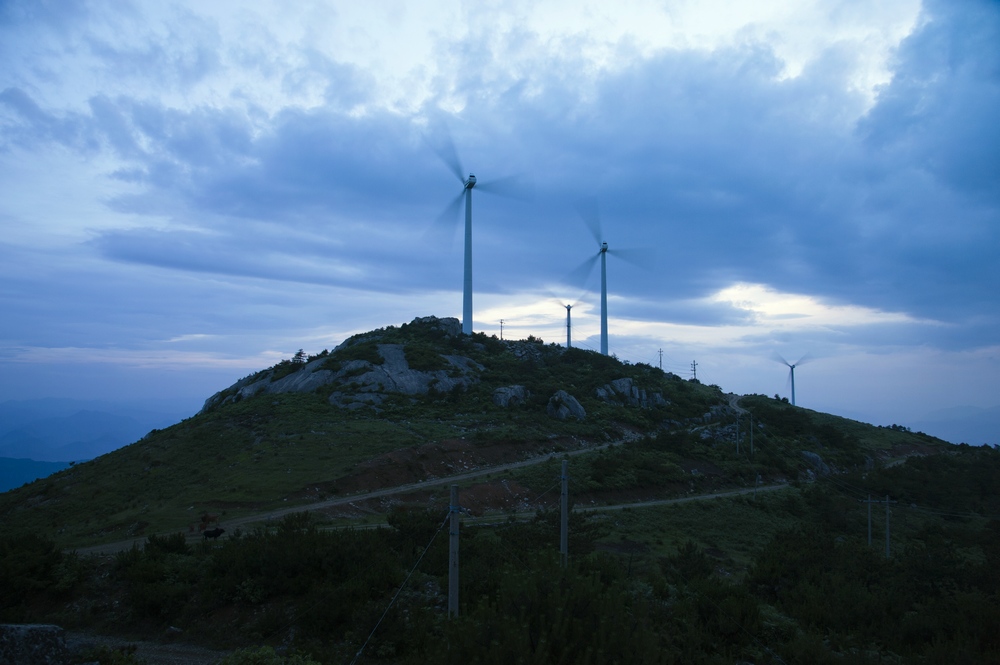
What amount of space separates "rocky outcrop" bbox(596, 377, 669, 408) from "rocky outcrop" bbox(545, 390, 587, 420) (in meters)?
9.08

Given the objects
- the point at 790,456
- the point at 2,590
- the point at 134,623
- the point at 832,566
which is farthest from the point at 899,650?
the point at 790,456

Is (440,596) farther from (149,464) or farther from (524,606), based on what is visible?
(149,464)

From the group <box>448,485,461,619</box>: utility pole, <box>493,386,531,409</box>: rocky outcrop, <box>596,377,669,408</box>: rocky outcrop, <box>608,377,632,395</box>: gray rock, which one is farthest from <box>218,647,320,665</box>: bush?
<box>608,377,632,395</box>: gray rock

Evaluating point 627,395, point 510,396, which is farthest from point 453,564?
point 627,395

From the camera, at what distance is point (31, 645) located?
433 inches

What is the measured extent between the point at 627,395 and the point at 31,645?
64.3m

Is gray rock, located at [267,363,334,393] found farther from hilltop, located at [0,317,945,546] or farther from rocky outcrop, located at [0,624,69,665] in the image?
rocky outcrop, located at [0,624,69,665]

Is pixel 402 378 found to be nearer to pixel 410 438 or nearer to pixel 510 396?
pixel 510 396

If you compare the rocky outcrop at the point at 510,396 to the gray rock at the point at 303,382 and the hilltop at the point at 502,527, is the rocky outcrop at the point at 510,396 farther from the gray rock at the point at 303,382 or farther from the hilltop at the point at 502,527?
the gray rock at the point at 303,382

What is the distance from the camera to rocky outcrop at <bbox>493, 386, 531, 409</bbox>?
57.9 meters

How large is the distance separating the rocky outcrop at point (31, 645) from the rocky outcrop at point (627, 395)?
2372 inches

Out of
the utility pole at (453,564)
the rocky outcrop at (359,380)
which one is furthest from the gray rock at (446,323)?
the utility pole at (453,564)

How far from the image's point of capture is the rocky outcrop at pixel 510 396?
2279 inches

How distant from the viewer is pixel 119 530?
92.1ft
